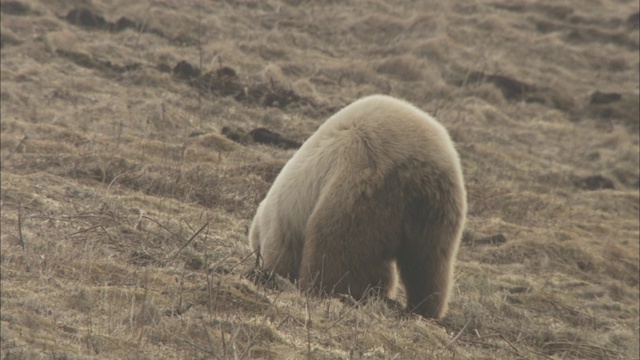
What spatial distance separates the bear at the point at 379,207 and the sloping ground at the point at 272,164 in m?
0.33

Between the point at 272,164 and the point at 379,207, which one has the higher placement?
the point at 379,207

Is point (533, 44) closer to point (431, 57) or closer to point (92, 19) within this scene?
point (431, 57)

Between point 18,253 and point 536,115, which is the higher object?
point 18,253

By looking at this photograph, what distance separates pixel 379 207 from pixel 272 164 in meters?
5.58

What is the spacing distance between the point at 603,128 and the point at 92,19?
11.0 m

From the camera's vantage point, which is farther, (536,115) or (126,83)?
(536,115)

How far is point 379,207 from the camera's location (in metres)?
5.58

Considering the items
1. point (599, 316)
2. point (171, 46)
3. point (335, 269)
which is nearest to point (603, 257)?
point (599, 316)

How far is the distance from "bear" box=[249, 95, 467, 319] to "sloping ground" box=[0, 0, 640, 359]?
330 mm

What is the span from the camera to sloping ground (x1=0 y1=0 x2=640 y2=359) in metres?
4.52

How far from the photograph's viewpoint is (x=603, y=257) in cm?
1091

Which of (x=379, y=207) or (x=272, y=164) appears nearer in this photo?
(x=379, y=207)

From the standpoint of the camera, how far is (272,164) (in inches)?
435

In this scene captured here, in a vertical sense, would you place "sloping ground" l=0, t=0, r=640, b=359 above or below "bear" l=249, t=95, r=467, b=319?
below
